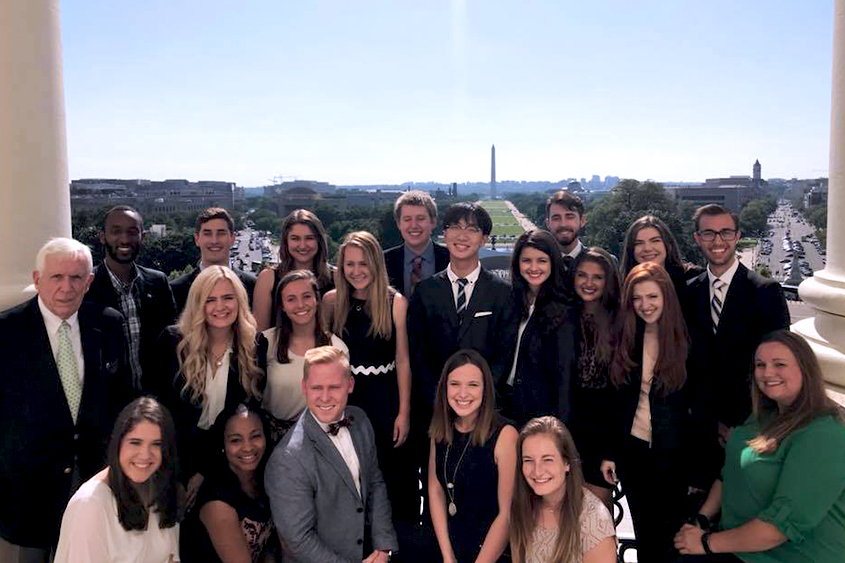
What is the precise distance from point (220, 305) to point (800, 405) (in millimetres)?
5005

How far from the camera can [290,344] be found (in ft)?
23.1

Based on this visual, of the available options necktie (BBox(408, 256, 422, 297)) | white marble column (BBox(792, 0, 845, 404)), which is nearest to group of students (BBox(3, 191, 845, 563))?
white marble column (BBox(792, 0, 845, 404))

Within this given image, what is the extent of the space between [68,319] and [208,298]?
118 centimetres

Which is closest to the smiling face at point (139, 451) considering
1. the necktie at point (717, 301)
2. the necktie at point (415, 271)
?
the necktie at point (415, 271)

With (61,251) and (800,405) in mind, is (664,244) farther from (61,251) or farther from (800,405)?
(61,251)

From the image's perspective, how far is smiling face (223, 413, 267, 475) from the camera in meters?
6.28

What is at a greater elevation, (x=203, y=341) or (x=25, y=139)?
(x=25, y=139)

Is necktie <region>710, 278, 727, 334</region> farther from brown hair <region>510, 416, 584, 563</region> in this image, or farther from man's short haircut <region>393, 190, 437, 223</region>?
man's short haircut <region>393, 190, 437, 223</region>

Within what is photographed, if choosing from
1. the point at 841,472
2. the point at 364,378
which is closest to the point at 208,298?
the point at 364,378

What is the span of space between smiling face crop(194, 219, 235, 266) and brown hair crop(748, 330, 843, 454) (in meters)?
5.75

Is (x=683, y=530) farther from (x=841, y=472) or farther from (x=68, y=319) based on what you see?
(x=68, y=319)

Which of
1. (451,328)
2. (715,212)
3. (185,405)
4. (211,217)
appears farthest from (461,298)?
(211,217)

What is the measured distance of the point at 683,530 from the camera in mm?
6098

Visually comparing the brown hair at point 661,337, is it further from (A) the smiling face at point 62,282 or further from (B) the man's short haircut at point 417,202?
(A) the smiling face at point 62,282
